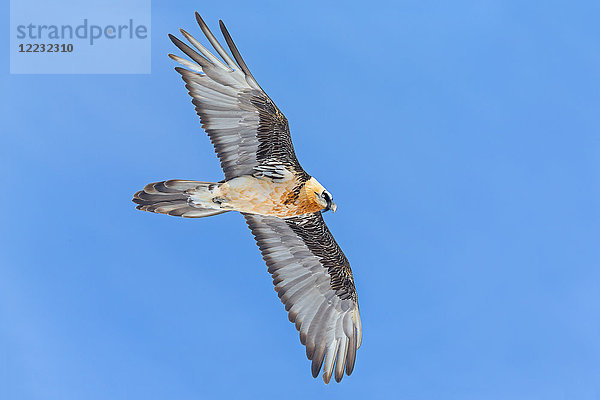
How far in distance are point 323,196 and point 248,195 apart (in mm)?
1375

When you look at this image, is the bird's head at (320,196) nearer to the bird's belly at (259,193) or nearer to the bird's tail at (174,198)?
the bird's belly at (259,193)

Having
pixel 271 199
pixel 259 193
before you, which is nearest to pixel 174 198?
pixel 259 193

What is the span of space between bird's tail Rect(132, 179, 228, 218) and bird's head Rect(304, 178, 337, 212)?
169 cm

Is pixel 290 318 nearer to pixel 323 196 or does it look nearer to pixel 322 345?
pixel 322 345

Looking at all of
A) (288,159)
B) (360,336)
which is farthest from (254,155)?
(360,336)

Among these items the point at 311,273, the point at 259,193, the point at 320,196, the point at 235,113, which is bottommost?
the point at 311,273

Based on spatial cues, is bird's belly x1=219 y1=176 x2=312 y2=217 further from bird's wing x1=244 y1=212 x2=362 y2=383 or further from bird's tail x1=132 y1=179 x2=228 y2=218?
bird's wing x1=244 y1=212 x2=362 y2=383

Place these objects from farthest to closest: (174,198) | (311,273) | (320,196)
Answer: (311,273) → (320,196) → (174,198)

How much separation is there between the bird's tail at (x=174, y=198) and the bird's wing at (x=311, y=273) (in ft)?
5.95

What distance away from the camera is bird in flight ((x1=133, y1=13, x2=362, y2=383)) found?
39.6 ft

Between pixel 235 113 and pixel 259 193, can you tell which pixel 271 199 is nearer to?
pixel 259 193

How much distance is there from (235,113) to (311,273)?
3676mm

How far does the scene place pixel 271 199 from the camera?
12.5m

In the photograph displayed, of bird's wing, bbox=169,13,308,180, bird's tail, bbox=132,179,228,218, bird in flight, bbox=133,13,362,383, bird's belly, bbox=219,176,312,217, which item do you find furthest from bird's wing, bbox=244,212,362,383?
bird's tail, bbox=132,179,228,218
